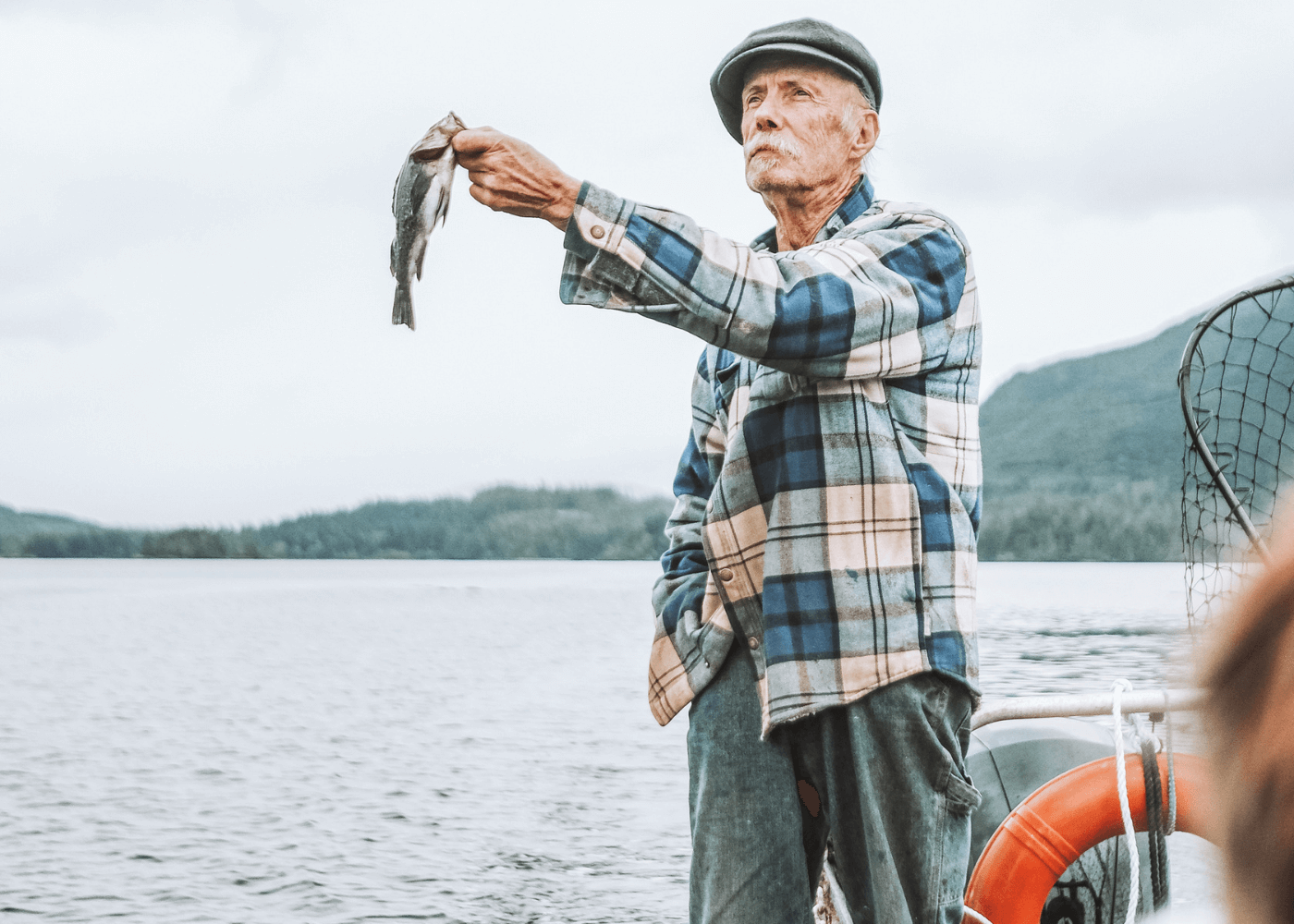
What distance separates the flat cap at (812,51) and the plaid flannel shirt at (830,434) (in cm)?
36

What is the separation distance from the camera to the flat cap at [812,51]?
2.59 meters

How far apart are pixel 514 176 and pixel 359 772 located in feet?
42.4

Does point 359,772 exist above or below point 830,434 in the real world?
below

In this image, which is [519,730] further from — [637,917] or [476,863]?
[637,917]

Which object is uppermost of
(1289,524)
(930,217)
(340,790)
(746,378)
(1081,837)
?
(930,217)

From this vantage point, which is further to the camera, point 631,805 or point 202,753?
point 202,753

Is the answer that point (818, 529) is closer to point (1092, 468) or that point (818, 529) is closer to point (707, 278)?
point (707, 278)

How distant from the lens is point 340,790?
1284 cm

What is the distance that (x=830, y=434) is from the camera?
227 centimetres

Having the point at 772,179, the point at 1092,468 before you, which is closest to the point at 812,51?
the point at 772,179

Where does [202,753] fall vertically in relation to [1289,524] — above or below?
below

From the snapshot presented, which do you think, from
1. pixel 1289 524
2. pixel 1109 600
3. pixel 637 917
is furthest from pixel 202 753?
pixel 1109 600

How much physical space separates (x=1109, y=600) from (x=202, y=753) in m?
44.5

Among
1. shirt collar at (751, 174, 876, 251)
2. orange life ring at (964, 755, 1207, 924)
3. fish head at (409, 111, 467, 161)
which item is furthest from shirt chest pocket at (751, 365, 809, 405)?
orange life ring at (964, 755, 1207, 924)
